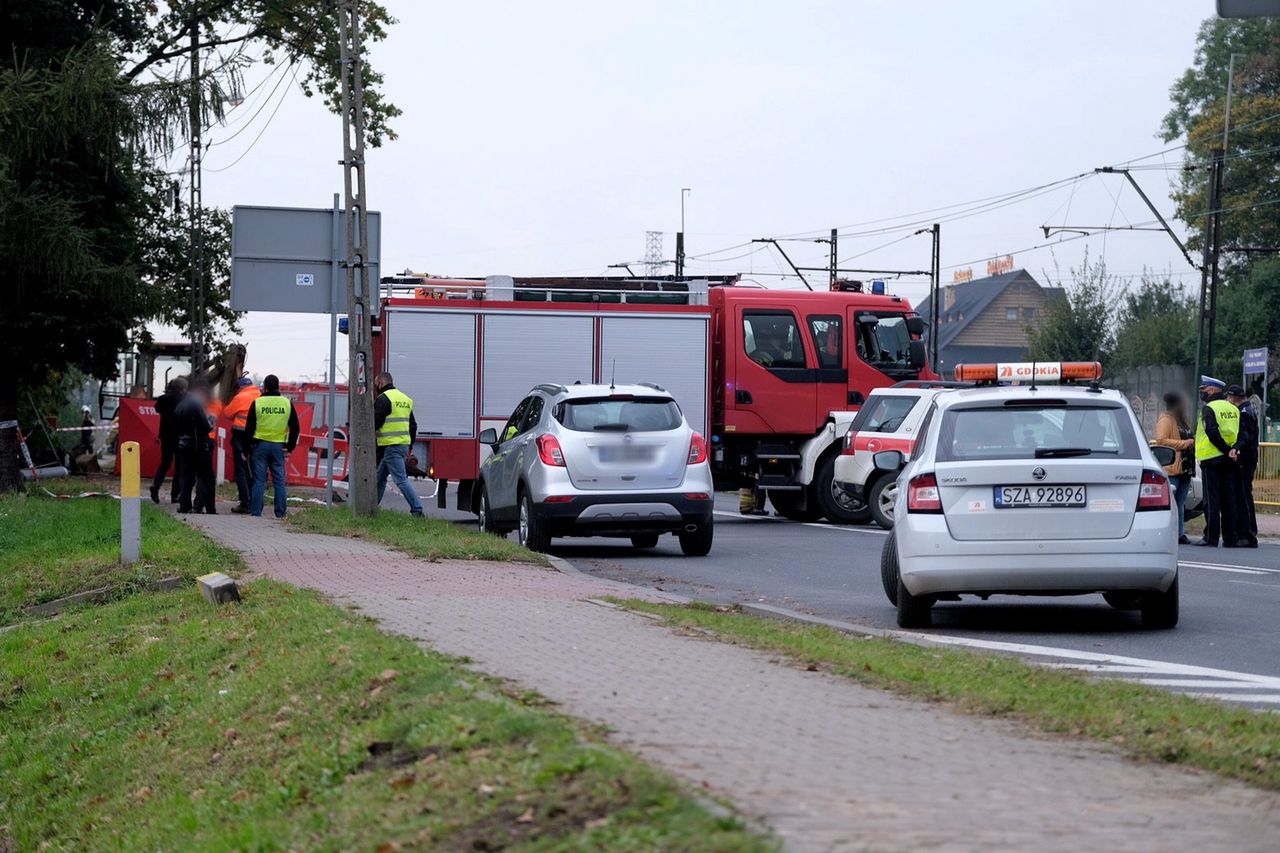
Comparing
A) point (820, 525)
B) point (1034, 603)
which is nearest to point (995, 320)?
point (820, 525)

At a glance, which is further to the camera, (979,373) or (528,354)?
(528,354)

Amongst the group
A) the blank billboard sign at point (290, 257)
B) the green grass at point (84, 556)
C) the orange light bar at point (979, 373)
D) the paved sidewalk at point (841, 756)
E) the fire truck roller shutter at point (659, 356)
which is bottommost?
the green grass at point (84, 556)

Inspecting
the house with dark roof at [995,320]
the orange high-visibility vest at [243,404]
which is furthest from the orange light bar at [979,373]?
the house with dark roof at [995,320]

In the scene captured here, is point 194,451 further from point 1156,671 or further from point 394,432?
point 1156,671

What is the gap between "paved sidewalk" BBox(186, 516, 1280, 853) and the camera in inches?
180

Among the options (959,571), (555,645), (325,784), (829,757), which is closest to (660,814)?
(829,757)

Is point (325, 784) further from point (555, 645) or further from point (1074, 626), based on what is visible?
point (1074, 626)

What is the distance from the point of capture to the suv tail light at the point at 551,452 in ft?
55.4

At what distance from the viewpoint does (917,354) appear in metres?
25.0

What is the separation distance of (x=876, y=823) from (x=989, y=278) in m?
113

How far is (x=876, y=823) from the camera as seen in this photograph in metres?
4.54

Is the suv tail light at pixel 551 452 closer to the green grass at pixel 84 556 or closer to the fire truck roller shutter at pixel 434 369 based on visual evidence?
the green grass at pixel 84 556

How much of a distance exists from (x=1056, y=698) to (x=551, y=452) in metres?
9.98

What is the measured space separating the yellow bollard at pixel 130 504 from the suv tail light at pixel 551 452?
13.5 feet
